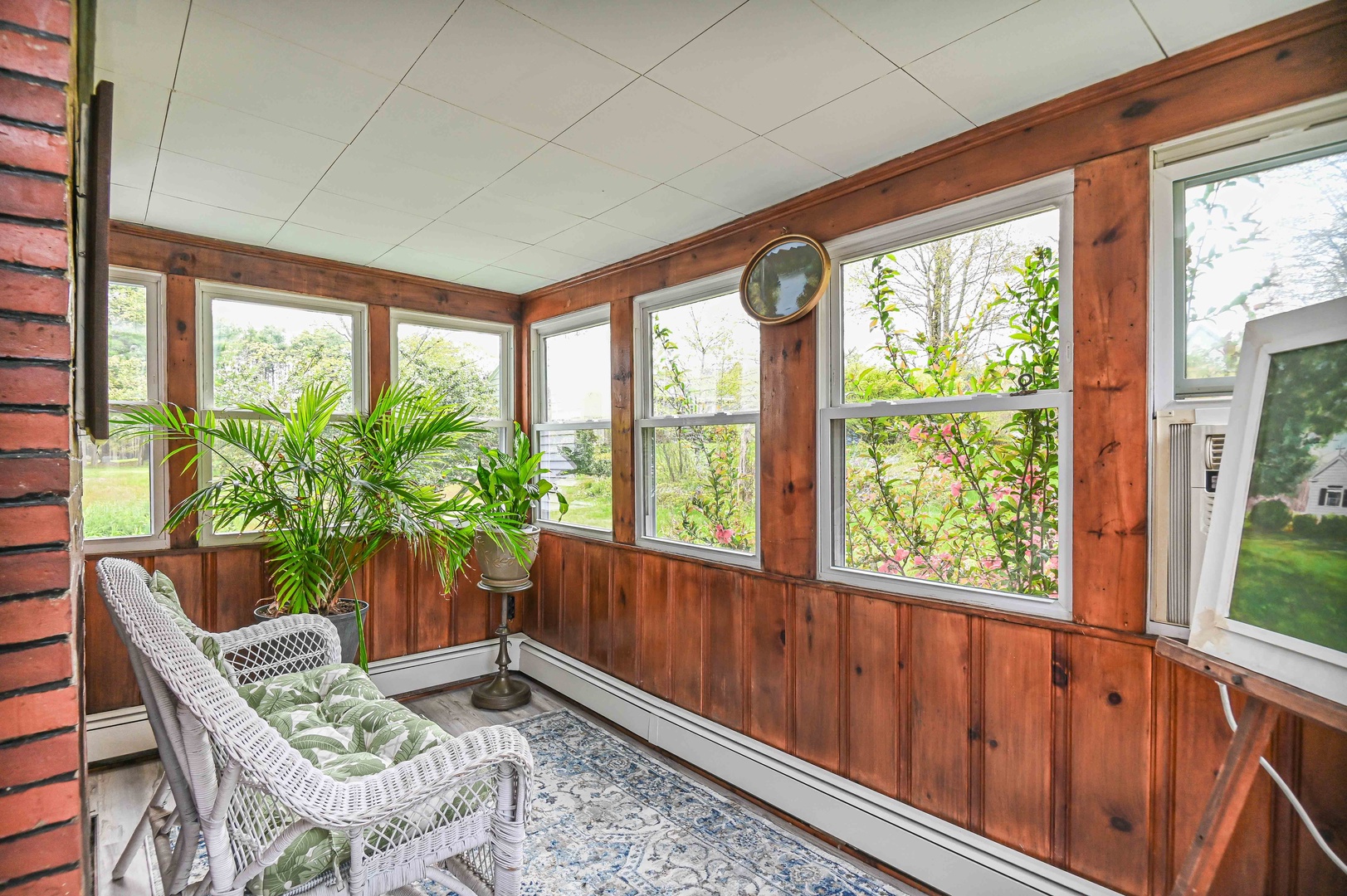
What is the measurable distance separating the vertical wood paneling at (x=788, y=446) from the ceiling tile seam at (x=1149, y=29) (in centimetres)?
124

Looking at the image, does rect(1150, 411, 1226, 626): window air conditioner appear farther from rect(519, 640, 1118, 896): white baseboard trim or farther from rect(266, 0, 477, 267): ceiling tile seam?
rect(266, 0, 477, 267): ceiling tile seam

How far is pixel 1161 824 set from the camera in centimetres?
168

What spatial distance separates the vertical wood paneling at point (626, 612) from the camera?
3.37 metres

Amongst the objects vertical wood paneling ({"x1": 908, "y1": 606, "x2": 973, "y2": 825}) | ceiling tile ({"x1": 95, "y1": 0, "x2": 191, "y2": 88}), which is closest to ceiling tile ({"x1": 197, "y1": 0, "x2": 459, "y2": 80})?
ceiling tile ({"x1": 95, "y1": 0, "x2": 191, "y2": 88})

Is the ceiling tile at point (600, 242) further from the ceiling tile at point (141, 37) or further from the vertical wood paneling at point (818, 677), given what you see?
the vertical wood paneling at point (818, 677)

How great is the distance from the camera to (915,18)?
1493mm

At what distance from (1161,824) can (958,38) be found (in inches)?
82.7

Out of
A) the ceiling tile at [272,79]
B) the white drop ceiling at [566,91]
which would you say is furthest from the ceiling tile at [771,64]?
the ceiling tile at [272,79]

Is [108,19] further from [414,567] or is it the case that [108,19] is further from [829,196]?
[414,567]

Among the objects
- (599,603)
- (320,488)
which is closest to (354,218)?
(320,488)

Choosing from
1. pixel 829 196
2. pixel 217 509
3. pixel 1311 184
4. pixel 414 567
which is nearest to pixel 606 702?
pixel 414 567

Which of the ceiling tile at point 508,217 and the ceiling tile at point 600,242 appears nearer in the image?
the ceiling tile at point 508,217

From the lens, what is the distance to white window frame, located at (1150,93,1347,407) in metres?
1.57

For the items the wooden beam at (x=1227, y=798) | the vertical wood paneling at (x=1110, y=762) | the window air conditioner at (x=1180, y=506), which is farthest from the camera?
the vertical wood paneling at (x=1110, y=762)
